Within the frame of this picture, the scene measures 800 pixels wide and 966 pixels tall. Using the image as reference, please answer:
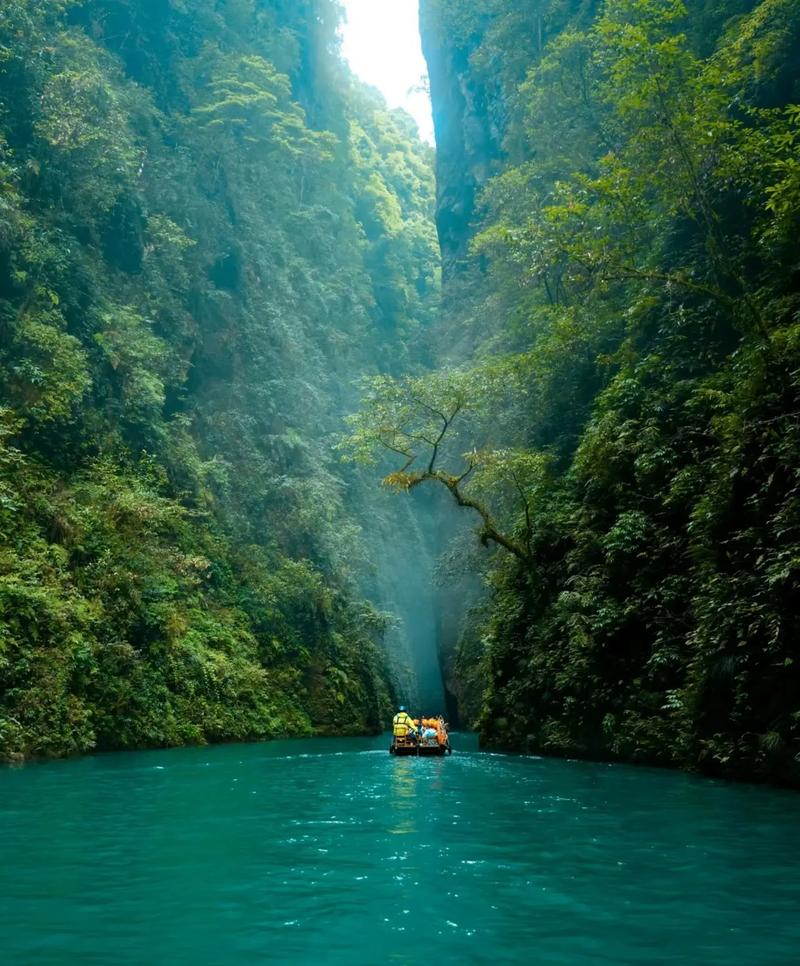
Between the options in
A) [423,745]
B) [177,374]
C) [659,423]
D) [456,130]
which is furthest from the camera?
[456,130]

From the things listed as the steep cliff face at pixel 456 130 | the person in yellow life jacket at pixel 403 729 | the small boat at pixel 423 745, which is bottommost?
the small boat at pixel 423 745

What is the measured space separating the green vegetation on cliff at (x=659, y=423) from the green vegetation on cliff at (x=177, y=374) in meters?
6.85

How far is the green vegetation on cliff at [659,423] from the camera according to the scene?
12.5m

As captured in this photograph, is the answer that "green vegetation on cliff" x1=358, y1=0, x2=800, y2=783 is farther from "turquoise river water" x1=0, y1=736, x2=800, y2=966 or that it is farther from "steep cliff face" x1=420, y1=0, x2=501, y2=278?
"steep cliff face" x1=420, y1=0, x2=501, y2=278

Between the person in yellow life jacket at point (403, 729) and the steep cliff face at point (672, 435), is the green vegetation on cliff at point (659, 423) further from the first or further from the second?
the person in yellow life jacket at point (403, 729)

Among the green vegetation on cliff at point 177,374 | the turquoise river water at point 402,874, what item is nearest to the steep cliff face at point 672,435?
the turquoise river water at point 402,874

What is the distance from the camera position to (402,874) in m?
6.87

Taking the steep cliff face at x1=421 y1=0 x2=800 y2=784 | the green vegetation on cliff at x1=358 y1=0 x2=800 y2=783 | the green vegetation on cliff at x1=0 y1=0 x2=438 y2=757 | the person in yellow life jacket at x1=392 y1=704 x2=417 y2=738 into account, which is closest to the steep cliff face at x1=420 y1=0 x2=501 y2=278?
the green vegetation on cliff at x1=0 y1=0 x2=438 y2=757

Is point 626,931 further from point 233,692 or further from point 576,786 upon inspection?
point 233,692

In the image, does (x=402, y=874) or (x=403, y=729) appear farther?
(x=403, y=729)

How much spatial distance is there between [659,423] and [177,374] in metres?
19.0

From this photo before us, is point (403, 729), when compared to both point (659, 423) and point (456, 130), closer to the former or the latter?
point (659, 423)

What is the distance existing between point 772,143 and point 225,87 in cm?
2905

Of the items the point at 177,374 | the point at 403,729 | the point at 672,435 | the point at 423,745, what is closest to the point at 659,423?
the point at 672,435
